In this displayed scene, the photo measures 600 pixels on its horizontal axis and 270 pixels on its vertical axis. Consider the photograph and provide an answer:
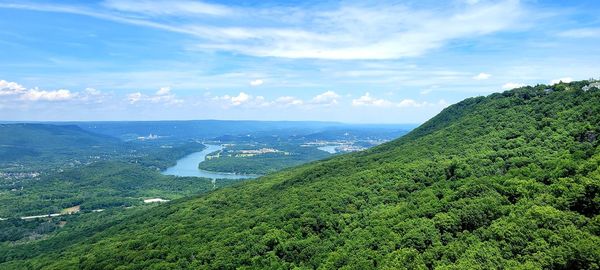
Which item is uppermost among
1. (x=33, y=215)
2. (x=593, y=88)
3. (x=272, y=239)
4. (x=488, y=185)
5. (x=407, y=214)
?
(x=593, y=88)

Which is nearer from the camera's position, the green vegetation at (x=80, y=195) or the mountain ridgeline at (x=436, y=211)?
the mountain ridgeline at (x=436, y=211)

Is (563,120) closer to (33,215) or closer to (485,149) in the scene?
(485,149)

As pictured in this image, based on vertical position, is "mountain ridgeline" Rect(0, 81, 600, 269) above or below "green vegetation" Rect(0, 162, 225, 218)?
above

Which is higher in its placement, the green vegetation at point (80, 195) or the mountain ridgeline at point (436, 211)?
the mountain ridgeline at point (436, 211)

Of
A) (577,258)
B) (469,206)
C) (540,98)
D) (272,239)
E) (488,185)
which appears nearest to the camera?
(577,258)

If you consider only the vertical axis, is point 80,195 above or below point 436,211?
below

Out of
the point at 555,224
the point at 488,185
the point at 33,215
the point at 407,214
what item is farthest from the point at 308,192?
the point at 33,215

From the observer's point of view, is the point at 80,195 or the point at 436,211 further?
the point at 80,195

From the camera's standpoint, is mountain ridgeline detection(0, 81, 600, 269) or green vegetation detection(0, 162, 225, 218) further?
green vegetation detection(0, 162, 225, 218)
